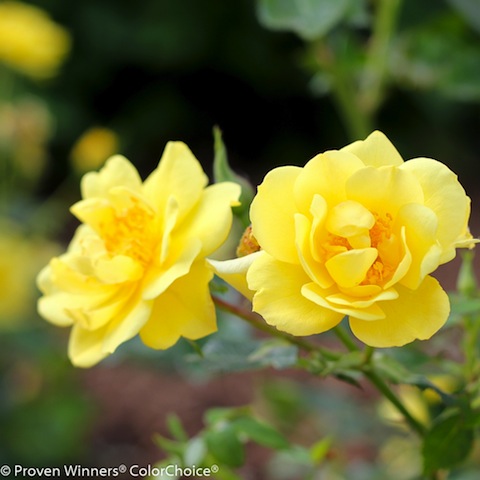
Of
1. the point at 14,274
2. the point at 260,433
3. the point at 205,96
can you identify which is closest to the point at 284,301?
the point at 260,433

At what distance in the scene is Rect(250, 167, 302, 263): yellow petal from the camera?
0.44 meters

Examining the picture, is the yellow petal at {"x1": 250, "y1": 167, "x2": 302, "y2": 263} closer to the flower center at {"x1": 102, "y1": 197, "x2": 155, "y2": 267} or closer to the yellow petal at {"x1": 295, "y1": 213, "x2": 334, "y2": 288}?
the yellow petal at {"x1": 295, "y1": 213, "x2": 334, "y2": 288}

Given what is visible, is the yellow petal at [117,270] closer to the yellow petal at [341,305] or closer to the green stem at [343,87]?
the yellow petal at [341,305]

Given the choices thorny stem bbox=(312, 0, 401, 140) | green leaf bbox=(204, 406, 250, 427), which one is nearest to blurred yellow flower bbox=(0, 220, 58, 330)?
thorny stem bbox=(312, 0, 401, 140)

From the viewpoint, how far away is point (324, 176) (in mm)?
446

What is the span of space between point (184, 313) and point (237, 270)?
7 cm

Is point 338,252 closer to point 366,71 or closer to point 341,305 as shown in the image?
point 341,305

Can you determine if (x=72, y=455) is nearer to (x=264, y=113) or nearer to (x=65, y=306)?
(x=65, y=306)

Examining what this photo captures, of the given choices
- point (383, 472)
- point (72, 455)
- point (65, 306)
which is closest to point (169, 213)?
Answer: point (65, 306)

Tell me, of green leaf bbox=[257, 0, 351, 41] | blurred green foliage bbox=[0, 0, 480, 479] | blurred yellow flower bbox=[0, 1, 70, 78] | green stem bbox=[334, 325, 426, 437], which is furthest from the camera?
blurred green foliage bbox=[0, 0, 480, 479]

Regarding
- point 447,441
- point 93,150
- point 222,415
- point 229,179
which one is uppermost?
point 229,179

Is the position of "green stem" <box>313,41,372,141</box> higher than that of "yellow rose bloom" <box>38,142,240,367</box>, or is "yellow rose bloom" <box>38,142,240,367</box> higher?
"yellow rose bloom" <box>38,142,240,367</box>

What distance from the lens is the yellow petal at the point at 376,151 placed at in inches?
17.9

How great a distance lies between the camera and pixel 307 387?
112 cm
